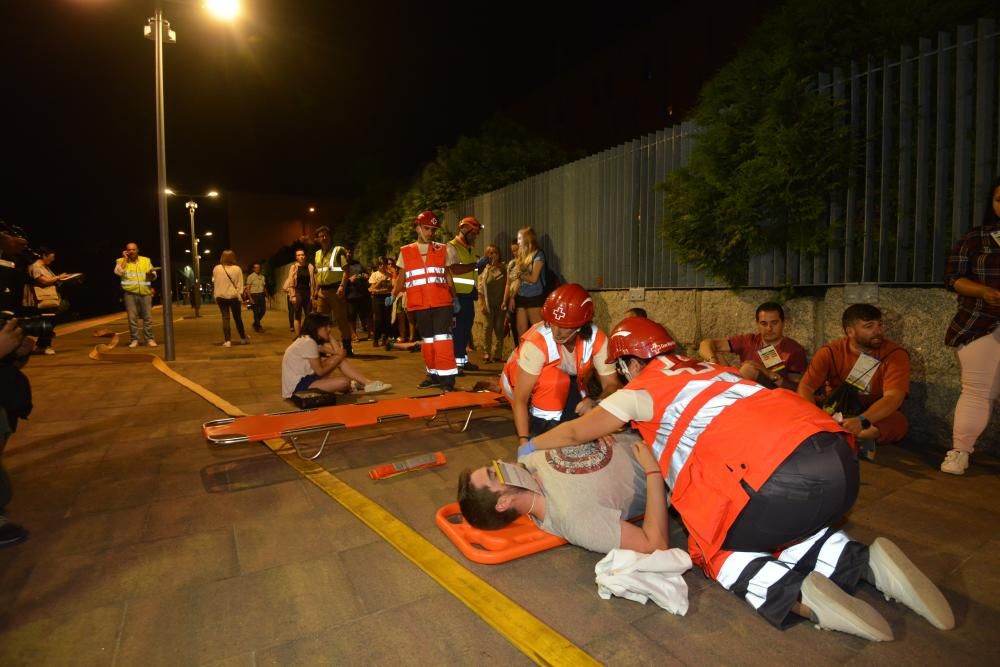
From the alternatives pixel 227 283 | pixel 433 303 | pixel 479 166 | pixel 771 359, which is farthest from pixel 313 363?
pixel 479 166

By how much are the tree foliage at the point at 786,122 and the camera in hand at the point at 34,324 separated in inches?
225

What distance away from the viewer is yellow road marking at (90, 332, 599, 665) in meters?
2.00

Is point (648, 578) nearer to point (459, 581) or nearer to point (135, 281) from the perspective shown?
point (459, 581)

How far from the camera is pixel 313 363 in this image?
19.5 feet

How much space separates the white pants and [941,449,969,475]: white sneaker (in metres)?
0.04

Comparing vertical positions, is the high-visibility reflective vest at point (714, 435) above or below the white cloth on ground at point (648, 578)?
above

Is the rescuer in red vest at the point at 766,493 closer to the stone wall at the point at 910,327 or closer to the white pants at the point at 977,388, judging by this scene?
the white pants at the point at 977,388

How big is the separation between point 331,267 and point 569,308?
6.82 metres

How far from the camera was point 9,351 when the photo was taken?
3039 millimetres

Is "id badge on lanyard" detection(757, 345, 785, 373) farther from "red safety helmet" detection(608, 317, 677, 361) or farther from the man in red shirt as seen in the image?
"red safety helmet" detection(608, 317, 677, 361)

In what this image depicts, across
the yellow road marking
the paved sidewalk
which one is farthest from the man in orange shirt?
the yellow road marking

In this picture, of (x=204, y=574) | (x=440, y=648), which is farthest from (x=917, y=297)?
(x=204, y=574)

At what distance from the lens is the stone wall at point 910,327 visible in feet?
14.4

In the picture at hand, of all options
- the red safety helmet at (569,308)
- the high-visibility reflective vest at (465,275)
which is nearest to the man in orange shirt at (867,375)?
the red safety helmet at (569,308)
